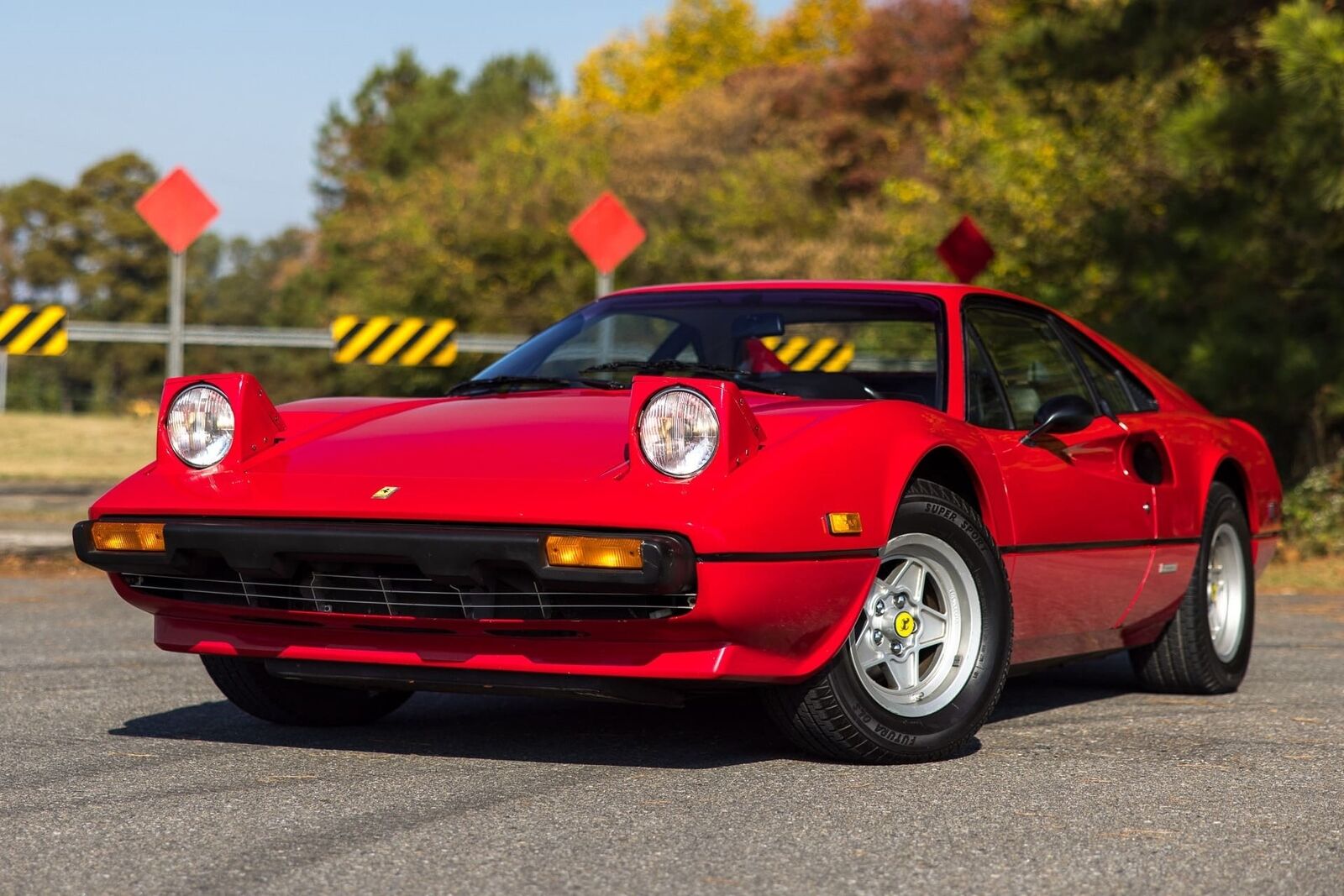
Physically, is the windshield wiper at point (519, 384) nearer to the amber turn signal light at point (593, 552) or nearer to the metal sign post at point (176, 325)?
the amber turn signal light at point (593, 552)

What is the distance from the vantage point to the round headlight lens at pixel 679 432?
13.0 feet

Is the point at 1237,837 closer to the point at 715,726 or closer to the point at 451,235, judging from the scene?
the point at 715,726

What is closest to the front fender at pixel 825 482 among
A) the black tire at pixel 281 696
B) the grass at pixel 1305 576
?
the black tire at pixel 281 696

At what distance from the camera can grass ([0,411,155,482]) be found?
26750mm

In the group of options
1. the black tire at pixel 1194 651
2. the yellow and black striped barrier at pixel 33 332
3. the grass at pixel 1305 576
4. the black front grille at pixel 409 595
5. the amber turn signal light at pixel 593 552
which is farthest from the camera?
the yellow and black striped barrier at pixel 33 332

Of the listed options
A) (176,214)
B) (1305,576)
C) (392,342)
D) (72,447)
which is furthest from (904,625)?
(72,447)

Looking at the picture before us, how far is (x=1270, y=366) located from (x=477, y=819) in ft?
32.7

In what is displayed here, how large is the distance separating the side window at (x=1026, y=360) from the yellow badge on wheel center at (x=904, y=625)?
0.97 meters

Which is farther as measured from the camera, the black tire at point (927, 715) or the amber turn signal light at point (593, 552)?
the black tire at point (927, 715)

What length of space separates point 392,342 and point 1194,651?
28.2ft

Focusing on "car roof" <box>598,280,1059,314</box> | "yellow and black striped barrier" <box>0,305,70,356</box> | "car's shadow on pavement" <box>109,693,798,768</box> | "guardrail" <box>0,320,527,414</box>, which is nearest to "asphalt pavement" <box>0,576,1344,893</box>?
"car's shadow on pavement" <box>109,693,798,768</box>

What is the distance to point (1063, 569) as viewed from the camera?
16.7 ft

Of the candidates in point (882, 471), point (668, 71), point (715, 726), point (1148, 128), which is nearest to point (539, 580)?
point (882, 471)

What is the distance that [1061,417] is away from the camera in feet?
16.4
